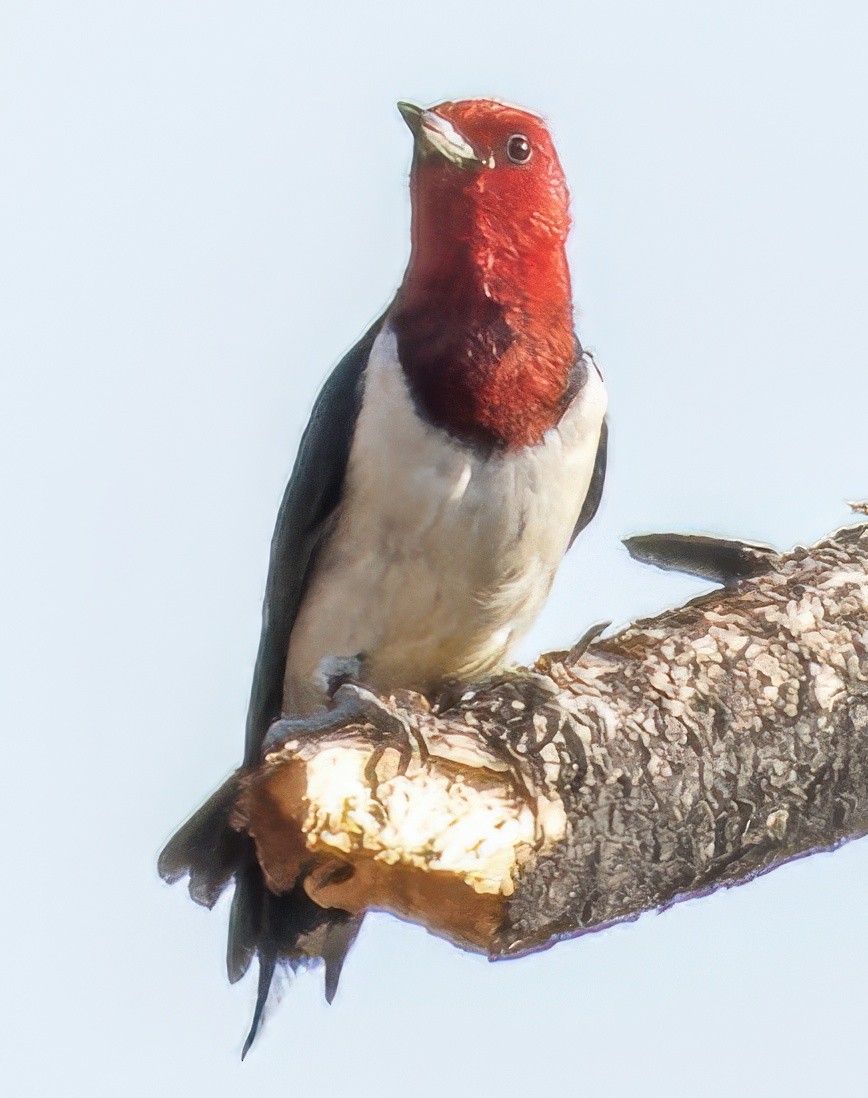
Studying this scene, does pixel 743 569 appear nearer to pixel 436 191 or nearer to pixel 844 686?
pixel 844 686

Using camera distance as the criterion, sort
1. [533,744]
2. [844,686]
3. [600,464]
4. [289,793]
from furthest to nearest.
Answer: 1. [600,464]
2. [844,686]
3. [533,744]
4. [289,793]

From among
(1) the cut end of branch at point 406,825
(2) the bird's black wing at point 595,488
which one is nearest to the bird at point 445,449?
(1) the cut end of branch at point 406,825

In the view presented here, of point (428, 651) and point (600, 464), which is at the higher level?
point (600, 464)

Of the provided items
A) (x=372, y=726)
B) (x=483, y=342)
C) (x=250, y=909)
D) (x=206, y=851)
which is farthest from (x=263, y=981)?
(x=483, y=342)

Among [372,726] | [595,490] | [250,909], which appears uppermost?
[595,490]

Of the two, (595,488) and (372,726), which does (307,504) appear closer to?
(372,726)

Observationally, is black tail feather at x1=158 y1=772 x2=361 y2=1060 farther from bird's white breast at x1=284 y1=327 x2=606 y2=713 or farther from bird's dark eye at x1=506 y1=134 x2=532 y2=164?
bird's dark eye at x1=506 y1=134 x2=532 y2=164

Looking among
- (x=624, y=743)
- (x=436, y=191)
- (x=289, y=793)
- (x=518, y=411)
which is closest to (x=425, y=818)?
(x=289, y=793)
